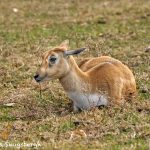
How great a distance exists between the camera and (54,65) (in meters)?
8.40

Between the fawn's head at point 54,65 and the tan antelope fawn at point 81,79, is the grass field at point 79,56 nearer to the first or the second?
the tan antelope fawn at point 81,79

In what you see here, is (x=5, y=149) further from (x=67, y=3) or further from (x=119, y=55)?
(x=67, y=3)

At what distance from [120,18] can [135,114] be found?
7.87 metres

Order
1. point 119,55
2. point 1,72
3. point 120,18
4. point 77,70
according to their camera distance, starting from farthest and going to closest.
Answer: point 120,18
point 119,55
point 1,72
point 77,70

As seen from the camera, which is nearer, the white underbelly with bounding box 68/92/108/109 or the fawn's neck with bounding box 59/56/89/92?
the white underbelly with bounding box 68/92/108/109

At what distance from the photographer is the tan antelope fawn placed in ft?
27.5

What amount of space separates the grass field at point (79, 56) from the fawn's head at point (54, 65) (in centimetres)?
49

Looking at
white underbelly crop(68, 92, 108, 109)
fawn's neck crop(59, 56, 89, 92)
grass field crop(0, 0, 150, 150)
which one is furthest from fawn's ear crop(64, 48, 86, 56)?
grass field crop(0, 0, 150, 150)

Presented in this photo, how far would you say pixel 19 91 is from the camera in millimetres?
9719

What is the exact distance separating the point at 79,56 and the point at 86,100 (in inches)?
145

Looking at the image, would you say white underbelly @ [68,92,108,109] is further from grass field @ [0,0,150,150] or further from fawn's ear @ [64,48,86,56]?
fawn's ear @ [64,48,86,56]

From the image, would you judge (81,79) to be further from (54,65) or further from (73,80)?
(54,65)

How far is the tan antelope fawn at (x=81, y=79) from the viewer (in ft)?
27.5

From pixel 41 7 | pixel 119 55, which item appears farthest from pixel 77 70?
pixel 41 7
